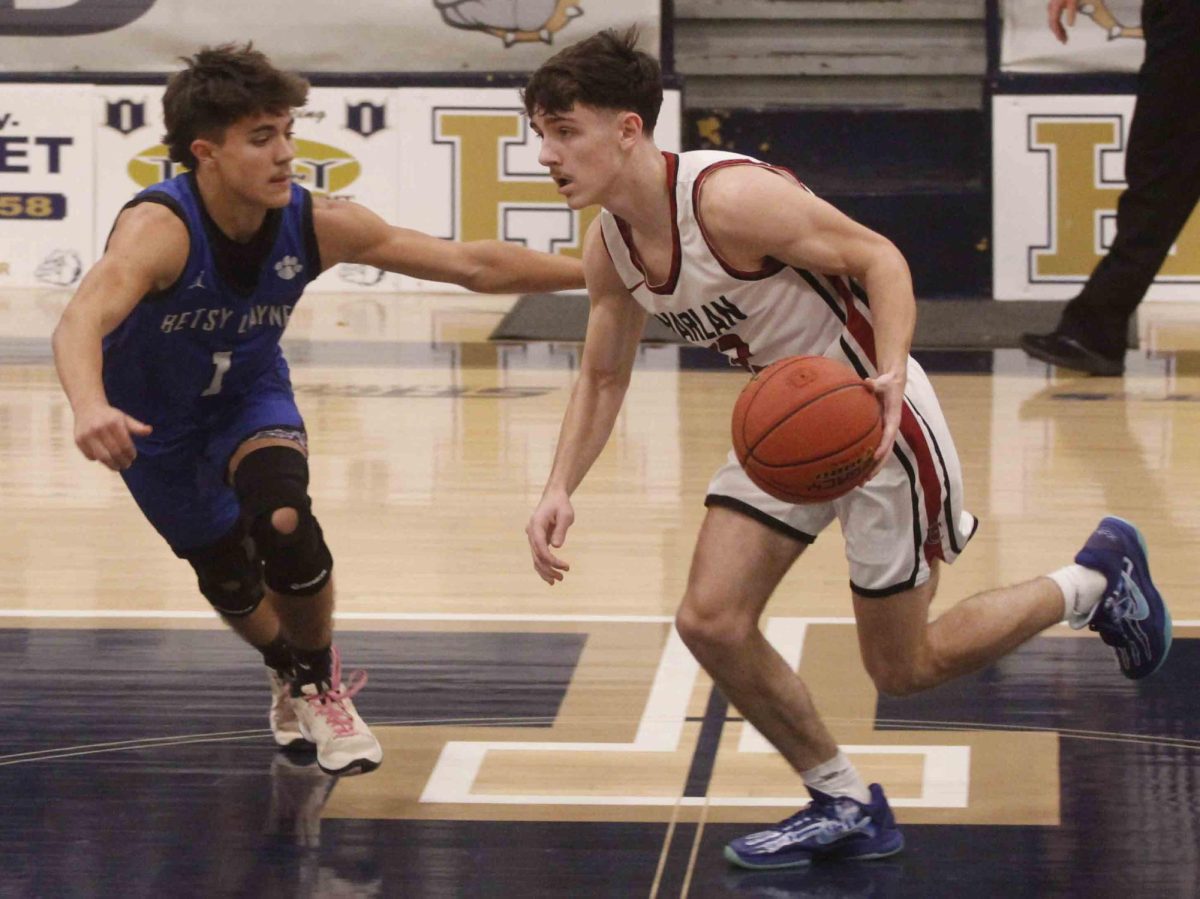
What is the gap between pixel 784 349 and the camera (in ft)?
12.0

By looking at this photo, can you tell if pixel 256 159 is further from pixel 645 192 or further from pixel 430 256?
pixel 645 192

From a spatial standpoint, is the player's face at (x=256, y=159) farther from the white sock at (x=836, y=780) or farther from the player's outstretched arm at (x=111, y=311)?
the white sock at (x=836, y=780)

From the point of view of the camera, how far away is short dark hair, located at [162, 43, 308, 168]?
12.7ft

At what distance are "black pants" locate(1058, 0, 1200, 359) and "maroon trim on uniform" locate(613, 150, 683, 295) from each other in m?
5.78

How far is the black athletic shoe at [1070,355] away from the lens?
936 centimetres

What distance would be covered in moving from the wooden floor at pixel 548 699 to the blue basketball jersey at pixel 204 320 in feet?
2.44

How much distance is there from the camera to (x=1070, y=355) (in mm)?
9375

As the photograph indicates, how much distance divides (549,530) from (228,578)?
3.05ft

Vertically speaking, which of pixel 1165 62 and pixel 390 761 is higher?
pixel 1165 62

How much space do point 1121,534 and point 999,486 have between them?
2.85m

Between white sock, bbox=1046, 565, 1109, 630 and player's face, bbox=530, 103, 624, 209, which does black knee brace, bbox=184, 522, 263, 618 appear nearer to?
player's face, bbox=530, 103, 624, 209

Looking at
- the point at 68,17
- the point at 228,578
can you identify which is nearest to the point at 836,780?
the point at 228,578

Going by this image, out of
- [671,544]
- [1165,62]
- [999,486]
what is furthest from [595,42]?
[1165,62]

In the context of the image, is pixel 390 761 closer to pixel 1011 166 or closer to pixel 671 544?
pixel 671 544
